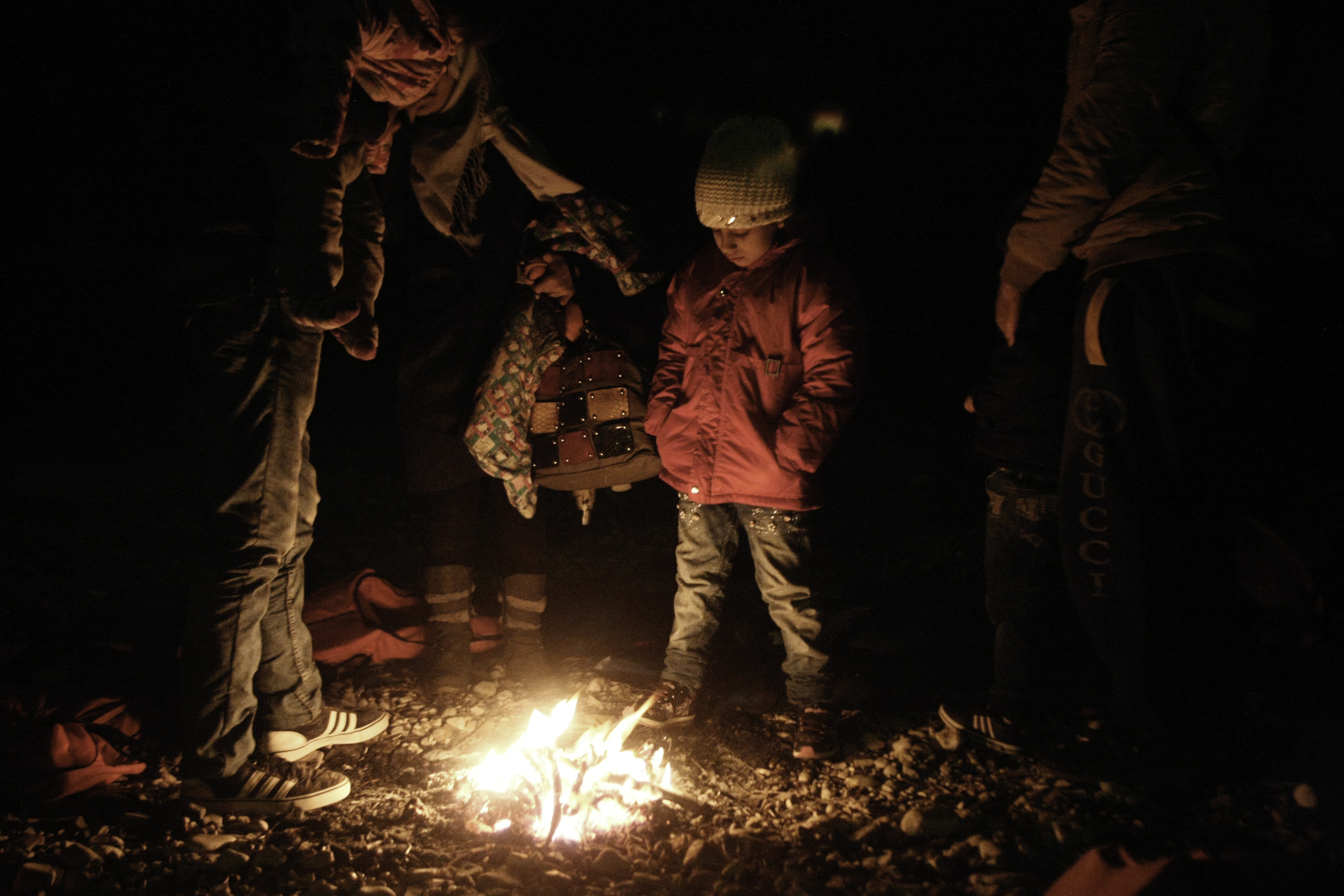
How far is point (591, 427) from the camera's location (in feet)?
11.0

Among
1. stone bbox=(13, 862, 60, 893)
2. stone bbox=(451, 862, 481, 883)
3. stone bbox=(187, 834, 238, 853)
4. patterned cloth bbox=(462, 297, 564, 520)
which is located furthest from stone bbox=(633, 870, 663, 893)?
stone bbox=(13, 862, 60, 893)

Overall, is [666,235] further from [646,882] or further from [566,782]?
[646,882]

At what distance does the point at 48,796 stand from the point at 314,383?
1.62 metres

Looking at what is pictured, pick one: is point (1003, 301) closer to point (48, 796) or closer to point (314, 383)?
point (314, 383)

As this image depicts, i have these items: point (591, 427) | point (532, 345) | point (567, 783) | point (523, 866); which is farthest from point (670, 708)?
point (532, 345)

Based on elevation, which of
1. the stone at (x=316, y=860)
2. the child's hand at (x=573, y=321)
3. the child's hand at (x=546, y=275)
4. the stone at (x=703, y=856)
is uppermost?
the child's hand at (x=546, y=275)

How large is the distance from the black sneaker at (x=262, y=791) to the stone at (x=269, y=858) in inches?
7.7

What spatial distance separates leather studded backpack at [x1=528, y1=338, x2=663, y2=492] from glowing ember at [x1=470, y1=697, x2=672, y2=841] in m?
0.94

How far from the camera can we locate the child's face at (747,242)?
3084 mm

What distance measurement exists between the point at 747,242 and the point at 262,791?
2.60 metres

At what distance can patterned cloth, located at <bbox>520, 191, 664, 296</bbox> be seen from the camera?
3.35 metres

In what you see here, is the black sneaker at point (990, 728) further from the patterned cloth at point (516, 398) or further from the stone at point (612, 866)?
the patterned cloth at point (516, 398)

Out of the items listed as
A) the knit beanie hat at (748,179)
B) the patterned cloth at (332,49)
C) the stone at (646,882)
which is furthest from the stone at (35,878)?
the knit beanie hat at (748,179)

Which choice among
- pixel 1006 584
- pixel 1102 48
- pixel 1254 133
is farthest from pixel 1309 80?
pixel 1006 584
